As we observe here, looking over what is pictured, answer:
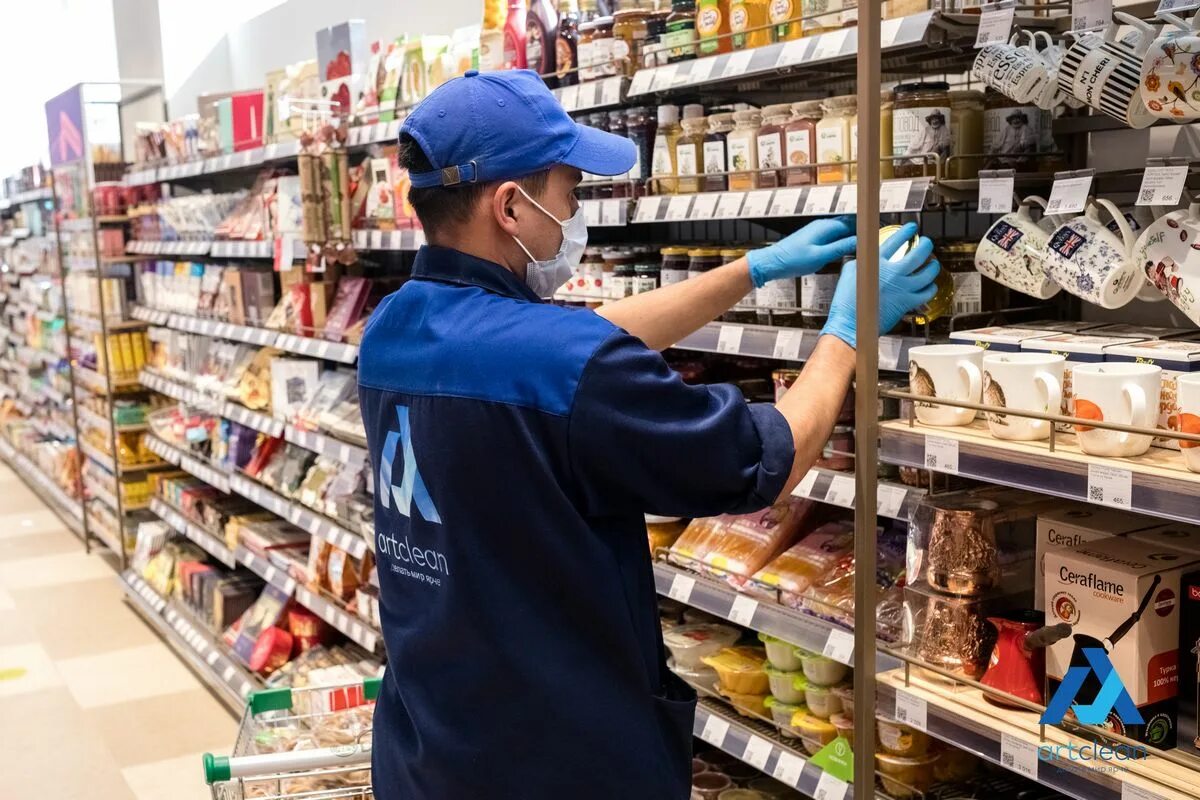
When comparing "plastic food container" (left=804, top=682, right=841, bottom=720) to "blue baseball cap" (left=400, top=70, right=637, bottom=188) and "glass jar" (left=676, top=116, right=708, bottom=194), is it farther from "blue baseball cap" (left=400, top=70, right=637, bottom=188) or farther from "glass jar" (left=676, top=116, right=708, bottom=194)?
"blue baseball cap" (left=400, top=70, right=637, bottom=188)

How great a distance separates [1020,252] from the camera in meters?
1.94

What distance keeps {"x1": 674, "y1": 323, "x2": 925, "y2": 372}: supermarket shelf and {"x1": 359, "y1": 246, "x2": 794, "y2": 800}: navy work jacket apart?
1.67 ft

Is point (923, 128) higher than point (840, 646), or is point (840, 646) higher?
point (923, 128)

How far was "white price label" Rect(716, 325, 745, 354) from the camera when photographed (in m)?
2.39

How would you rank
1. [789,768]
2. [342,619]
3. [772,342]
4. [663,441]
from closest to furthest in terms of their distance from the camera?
[663,441], [772,342], [789,768], [342,619]

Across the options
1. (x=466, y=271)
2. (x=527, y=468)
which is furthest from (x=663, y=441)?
(x=466, y=271)

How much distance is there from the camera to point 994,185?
6.20ft

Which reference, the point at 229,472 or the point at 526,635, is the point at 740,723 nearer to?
the point at 526,635

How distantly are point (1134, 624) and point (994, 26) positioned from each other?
0.91 meters

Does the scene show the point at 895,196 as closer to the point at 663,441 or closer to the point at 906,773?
the point at 663,441

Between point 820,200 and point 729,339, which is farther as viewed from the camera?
point 729,339

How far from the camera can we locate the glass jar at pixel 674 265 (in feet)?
8.51

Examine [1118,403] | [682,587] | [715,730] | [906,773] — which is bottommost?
[715,730]

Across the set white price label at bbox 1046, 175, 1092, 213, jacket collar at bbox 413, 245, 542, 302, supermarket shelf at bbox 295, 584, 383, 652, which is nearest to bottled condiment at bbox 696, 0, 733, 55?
white price label at bbox 1046, 175, 1092, 213
